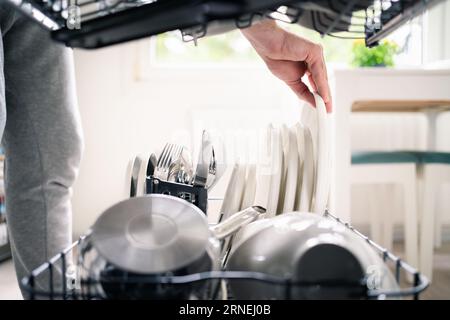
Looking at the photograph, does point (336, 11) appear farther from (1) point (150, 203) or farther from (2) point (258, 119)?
(2) point (258, 119)

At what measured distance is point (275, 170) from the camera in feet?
1.94

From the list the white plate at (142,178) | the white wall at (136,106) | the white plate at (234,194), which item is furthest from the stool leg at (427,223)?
the white plate at (142,178)

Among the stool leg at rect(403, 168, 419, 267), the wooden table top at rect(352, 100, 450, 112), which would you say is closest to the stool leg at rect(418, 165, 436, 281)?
the stool leg at rect(403, 168, 419, 267)

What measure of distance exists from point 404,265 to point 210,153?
1.01 feet

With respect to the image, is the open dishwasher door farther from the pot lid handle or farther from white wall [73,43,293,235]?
white wall [73,43,293,235]

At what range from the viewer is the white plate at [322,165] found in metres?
0.55

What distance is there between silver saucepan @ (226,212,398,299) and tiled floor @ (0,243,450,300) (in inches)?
46.3

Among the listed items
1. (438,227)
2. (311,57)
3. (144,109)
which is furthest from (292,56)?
(438,227)

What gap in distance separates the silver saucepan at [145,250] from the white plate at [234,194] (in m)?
0.28

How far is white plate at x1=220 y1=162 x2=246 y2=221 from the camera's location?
2.07 ft

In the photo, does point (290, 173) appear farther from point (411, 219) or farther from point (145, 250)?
point (411, 219)

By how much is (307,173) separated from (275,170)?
43 millimetres

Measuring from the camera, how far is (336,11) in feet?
1.19

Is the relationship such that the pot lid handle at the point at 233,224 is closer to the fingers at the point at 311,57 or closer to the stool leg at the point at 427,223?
the fingers at the point at 311,57
